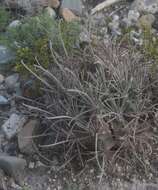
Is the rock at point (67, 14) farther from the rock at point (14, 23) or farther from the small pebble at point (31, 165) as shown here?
the small pebble at point (31, 165)

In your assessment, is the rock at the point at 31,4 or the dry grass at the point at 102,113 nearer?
the dry grass at the point at 102,113

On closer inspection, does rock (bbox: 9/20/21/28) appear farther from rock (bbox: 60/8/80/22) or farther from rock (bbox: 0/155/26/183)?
rock (bbox: 0/155/26/183)

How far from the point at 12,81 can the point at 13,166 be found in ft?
2.56

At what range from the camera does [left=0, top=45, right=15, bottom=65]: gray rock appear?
373 centimetres

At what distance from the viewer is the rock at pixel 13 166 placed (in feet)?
9.89

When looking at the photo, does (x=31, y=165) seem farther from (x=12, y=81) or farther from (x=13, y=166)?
(x=12, y=81)

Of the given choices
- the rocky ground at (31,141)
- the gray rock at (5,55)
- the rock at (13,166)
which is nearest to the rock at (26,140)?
the rocky ground at (31,141)

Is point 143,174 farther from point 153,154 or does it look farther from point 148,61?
point 148,61

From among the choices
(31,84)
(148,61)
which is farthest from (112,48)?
(31,84)

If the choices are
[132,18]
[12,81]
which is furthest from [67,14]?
[12,81]

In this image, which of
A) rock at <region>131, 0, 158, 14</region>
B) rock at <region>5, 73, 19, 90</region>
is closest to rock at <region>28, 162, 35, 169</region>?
rock at <region>5, 73, 19, 90</region>

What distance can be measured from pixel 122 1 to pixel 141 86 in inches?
53.5

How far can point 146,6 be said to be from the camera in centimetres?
424

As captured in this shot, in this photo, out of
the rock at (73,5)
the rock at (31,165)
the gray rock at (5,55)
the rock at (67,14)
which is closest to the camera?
the rock at (31,165)
